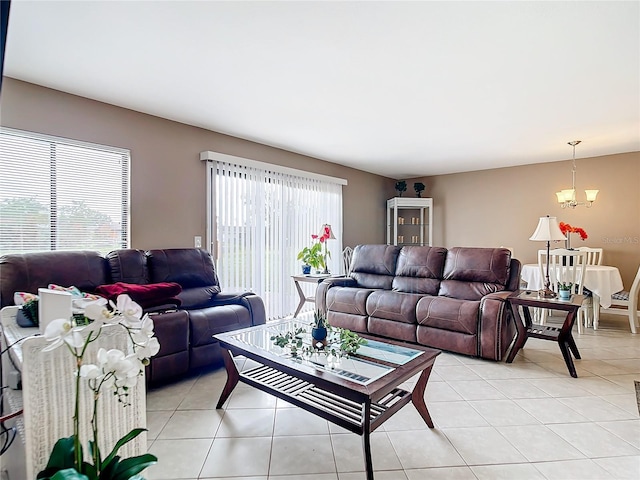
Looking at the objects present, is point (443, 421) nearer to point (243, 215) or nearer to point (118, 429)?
point (118, 429)

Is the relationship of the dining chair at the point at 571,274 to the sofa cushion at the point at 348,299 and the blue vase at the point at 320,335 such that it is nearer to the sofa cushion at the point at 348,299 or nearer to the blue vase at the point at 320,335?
the sofa cushion at the point at 348,299

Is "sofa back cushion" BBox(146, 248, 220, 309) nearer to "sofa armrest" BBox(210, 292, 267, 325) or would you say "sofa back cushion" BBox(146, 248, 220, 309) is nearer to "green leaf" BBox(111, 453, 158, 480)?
"sofa armrest" BBox(210, 292, 267, 325)

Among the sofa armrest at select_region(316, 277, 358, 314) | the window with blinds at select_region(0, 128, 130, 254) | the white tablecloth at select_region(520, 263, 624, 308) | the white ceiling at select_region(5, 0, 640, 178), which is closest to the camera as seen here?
the white ceiling at select_region(5, 0, 640, 178)

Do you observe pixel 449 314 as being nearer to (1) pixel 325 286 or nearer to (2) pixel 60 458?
(1) pixel 325 286

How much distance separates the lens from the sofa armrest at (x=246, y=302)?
127 inches

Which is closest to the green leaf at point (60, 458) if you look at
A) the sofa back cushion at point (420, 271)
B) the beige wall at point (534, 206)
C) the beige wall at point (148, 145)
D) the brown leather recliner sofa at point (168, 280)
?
the brown leather recliner sofa at point (168, 280)

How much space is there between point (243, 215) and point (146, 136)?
134 cm

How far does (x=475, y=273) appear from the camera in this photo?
12.0 feet

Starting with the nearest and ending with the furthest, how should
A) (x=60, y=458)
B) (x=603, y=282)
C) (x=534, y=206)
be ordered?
(x=60, y=458) → (x=603, y=282) → (x=534, y=206)

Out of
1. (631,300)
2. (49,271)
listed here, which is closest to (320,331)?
(49,271)

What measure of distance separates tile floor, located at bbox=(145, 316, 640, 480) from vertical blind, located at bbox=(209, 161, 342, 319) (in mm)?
1542

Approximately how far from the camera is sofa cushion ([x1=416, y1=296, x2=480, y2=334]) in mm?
3191

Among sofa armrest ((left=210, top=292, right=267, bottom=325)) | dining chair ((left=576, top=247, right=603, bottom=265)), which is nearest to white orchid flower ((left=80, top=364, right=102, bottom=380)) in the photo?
sofa armrest ((left=210, top=292, right=267, bottom=325))

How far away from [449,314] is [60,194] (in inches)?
142
